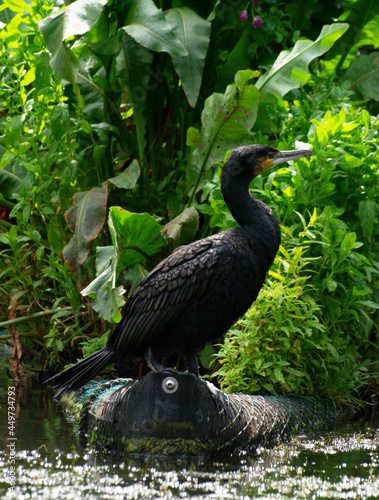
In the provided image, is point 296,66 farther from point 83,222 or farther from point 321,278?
point 83,222

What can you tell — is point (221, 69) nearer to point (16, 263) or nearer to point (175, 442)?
point (16, 263)

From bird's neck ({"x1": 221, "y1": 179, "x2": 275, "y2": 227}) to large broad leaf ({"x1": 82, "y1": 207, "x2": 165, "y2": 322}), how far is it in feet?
2.51

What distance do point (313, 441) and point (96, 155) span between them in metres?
2.82

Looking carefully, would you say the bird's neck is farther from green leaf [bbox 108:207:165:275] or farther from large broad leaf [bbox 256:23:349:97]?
large broad leaf [bbox 256:23:349:97]

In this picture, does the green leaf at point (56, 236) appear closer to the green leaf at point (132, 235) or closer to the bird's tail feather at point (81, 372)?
the green leaf at point (132, 235)

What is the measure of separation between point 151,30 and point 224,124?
2.82 ft

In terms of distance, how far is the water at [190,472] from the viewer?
2.73 metres

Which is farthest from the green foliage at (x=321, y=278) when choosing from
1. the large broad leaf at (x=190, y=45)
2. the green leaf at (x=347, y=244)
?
the large broad leaf at (x=190, y=45)

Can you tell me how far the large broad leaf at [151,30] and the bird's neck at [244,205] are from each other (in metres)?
1.55

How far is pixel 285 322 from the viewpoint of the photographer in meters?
3.99

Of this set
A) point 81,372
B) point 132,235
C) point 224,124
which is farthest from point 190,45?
point 81,372

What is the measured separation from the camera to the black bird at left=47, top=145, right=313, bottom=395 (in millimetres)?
3451

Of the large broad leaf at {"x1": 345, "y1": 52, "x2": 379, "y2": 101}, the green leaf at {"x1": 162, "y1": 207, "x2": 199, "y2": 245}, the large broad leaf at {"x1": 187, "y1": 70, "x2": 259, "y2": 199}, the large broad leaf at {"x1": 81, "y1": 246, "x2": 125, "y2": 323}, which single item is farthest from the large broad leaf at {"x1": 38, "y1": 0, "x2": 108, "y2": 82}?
the large broad leaf at {"x1": 345, "y1": 52, "x2": 379, "y2": 101}

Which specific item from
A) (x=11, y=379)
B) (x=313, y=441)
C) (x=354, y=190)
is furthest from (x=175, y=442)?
(x=11, y=379)
